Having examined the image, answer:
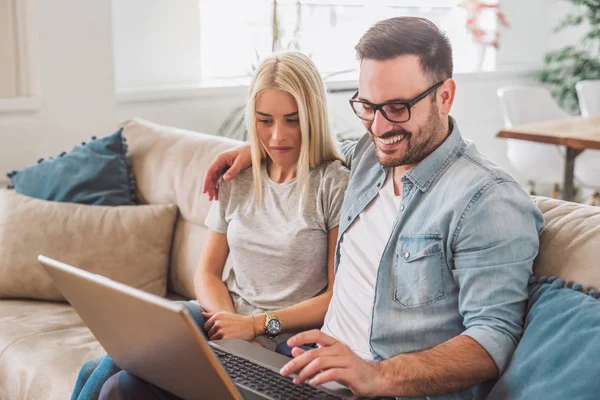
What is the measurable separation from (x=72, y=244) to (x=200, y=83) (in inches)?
63.2

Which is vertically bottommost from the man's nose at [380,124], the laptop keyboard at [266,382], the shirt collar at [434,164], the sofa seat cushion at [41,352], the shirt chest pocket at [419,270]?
the sofa seat cushion at [41,352]

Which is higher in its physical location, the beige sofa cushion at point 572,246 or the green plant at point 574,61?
the green plant at point 574,61

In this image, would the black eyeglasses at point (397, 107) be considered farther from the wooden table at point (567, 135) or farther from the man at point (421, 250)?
the wooden table at point (567, 135)

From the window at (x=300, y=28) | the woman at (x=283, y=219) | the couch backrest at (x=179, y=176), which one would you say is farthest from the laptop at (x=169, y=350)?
the window at (x=300, y=28)

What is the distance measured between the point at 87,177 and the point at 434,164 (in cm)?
149

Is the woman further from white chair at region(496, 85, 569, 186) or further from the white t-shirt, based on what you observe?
white chair at region(496, 85, 569, 186)

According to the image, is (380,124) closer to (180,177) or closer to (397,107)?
(397,107)

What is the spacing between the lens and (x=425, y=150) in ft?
5.00

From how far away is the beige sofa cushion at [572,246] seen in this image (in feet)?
4.57

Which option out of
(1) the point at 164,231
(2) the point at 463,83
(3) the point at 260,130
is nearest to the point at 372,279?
(3) the point at 260,130

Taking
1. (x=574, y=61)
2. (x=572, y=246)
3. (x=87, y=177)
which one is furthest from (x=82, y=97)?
(x=574, y=61)

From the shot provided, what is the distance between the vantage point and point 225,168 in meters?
2.10

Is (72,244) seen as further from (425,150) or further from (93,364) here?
(425,150)

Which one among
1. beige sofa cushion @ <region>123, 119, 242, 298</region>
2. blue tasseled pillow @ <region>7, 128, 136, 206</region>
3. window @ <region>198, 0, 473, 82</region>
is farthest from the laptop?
window @ <region>198, 0, 473, 82</region>
